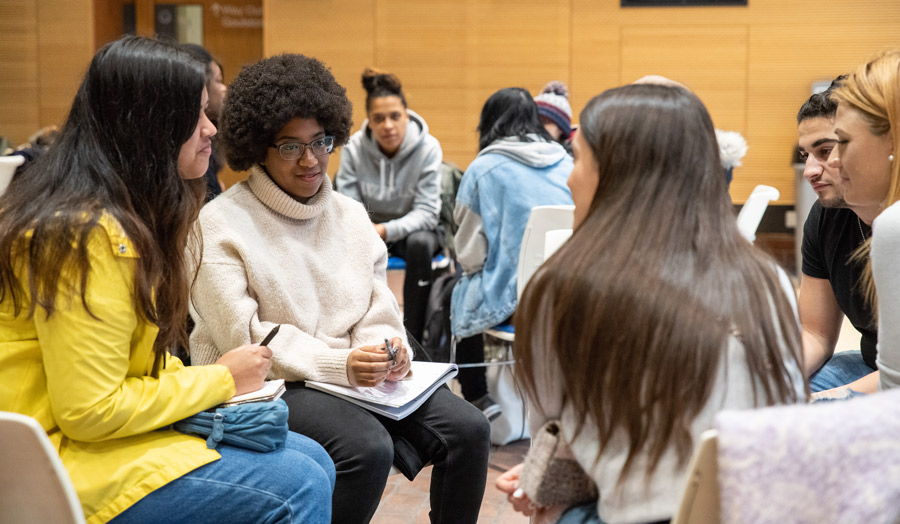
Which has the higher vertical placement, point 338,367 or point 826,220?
point 826,220

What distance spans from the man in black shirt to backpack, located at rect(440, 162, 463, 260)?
95.2 inches

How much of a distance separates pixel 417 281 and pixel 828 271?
2.25 metres

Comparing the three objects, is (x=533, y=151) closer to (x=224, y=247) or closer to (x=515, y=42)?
(x=224, y=247)

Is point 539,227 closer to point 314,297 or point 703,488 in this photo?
point 314,297

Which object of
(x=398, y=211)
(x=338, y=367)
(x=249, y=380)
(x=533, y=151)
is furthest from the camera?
(x=398, y=211)

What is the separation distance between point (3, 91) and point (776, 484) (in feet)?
29.5

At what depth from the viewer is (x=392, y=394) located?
1998mm

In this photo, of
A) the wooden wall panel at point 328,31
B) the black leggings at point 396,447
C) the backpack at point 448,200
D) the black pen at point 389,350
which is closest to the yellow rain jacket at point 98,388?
the black leggings at point 396,447

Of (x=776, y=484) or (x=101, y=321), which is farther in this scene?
(x=101, y=321)

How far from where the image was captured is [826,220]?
89.0 inches

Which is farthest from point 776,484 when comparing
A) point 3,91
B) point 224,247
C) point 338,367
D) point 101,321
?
point 3,91

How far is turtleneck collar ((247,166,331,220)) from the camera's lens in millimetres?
2131

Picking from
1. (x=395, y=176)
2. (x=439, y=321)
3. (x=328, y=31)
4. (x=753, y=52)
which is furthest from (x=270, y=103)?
(x=753, y=52)

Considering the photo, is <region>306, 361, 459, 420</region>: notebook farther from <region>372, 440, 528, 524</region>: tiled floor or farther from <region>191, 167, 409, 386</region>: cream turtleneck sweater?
<region>372, 440, 528, 524</region>: tiled floor
